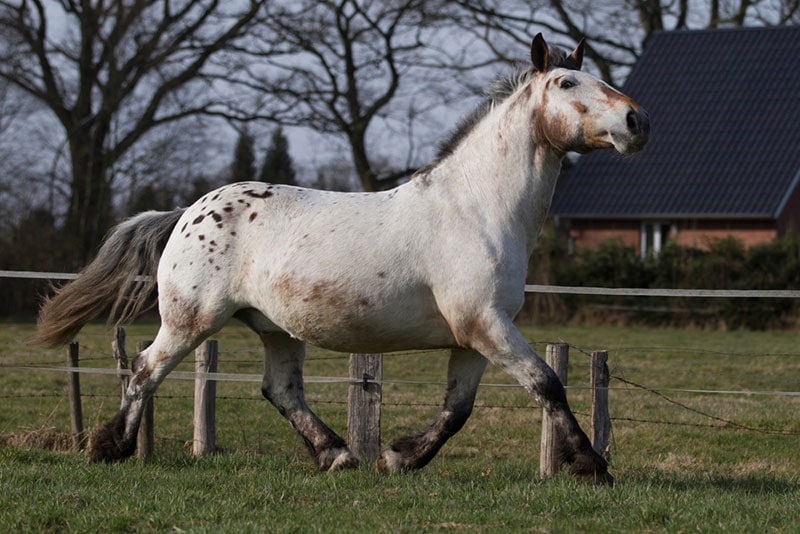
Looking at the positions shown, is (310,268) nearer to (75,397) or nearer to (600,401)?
(600,401)

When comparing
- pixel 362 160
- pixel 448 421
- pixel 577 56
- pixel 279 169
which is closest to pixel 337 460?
pixel 448 421

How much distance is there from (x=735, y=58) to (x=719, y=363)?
18139 mm

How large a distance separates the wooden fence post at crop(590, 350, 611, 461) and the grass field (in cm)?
22

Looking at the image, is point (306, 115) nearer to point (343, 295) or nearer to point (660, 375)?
point (660, 375)

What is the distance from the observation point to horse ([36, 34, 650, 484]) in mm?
5938

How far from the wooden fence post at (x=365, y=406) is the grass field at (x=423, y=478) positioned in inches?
19.7

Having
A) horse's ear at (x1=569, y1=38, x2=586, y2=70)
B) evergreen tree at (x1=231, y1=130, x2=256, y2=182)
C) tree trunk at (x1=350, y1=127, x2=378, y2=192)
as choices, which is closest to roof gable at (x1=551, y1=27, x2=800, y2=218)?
tree trunk at (x1=350, y1=127, x2=378, y2=192)

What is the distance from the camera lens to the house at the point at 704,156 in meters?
29.0

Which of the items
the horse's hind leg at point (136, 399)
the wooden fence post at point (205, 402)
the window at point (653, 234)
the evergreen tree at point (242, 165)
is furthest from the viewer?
the evergreen tree at point (242, 165)

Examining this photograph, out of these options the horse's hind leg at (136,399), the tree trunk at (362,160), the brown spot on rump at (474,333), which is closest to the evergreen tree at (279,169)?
the tree trunk at (362,160)

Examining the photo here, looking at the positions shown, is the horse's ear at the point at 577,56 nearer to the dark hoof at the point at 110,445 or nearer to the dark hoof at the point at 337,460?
the dark hoof at the point at 337,460

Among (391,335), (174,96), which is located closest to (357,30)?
(174,96)

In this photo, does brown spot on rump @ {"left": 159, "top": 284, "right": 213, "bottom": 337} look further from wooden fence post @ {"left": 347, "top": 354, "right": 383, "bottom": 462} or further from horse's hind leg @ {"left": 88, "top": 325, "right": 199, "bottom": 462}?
wooden fence post @ {"left": 347, "top": 354, "right": 383, "bottom": 462}

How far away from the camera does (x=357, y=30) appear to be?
31.4 meters
